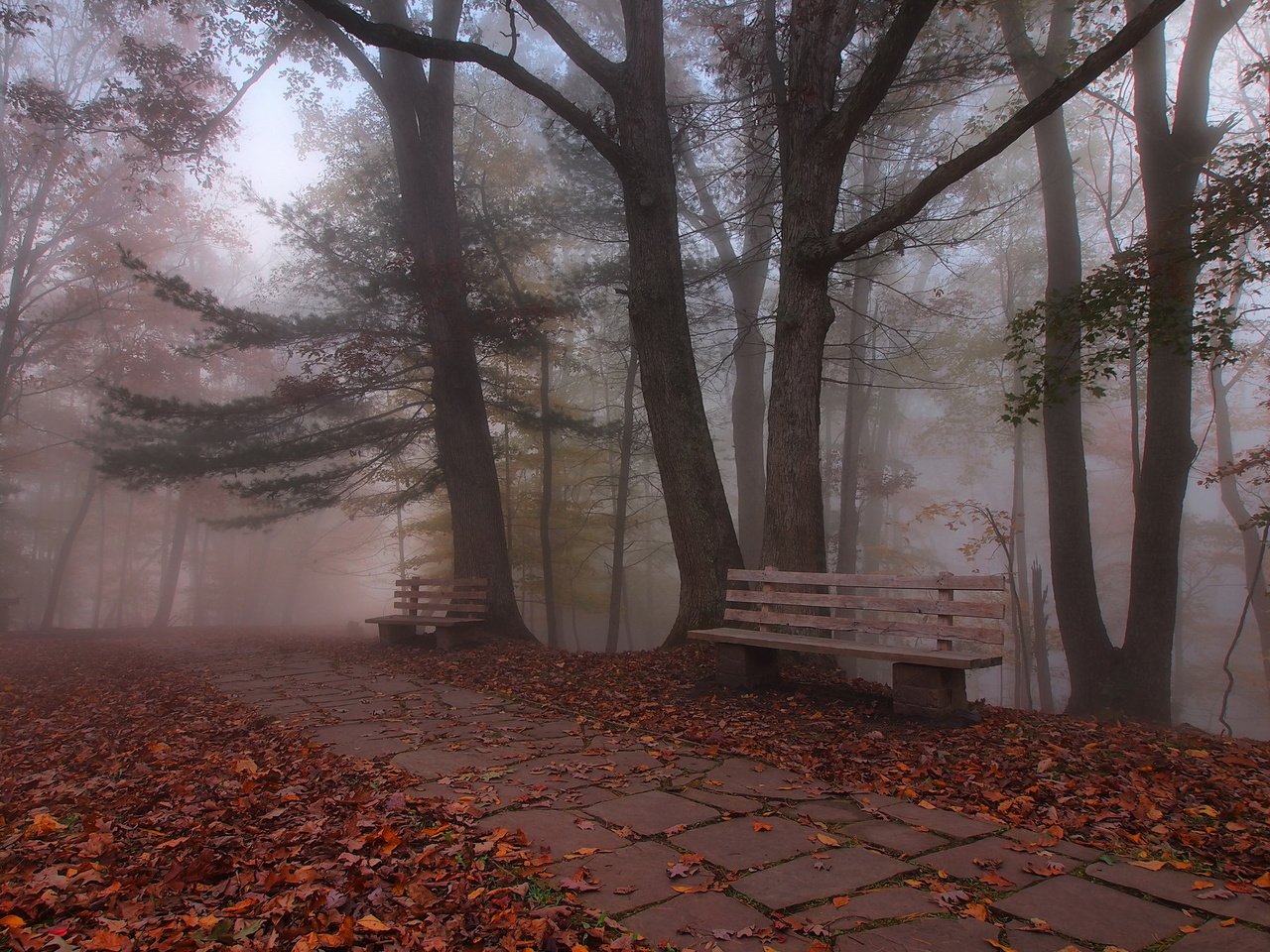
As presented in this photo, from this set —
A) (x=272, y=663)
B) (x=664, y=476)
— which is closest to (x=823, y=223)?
(x=664, y=476)

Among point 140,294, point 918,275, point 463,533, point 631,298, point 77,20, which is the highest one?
point 77,20

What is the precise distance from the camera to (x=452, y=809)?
3223mm

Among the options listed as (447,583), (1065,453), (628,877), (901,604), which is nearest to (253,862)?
(628,877)

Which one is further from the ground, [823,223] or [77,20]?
[77,20]

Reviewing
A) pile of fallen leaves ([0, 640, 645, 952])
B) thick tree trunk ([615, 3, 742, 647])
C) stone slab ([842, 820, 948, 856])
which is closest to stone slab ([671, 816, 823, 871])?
stone slab ([842, 820, 948, 856])

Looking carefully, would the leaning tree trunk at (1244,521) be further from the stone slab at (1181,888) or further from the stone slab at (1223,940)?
the stone slab at (1223,940)

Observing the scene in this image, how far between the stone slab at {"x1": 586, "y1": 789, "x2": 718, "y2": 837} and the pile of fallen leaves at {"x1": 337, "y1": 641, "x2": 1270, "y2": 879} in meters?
0.94

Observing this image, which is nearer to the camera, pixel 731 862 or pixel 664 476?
pixel 731 862

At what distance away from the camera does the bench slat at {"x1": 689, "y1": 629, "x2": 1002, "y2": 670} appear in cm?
473

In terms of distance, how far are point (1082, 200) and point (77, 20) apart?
26.3 metres

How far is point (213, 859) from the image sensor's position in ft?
9.16

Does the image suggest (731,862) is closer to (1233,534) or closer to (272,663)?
(272,663)

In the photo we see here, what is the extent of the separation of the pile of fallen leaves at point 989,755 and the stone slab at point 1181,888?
22 cm

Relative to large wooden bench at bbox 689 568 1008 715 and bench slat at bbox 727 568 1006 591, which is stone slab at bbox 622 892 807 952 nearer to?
large wooden bench at bbox 689 568 1008 715
